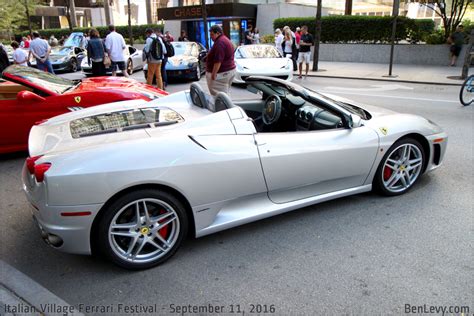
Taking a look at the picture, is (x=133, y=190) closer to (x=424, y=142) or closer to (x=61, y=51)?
(x=424, y=142)

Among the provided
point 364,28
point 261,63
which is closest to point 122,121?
point 261,63

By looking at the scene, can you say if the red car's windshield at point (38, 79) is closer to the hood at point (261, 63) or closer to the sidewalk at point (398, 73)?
the hood at point (261, 63)

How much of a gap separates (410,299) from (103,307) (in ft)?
6.64

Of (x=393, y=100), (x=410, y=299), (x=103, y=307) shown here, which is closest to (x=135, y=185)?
(x=103, y=307)

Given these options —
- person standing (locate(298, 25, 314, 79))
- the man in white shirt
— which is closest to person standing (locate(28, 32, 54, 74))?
the man in white shirt

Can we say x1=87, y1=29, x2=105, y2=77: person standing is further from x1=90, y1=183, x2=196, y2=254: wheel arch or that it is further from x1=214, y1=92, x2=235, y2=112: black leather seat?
x1=90, y1=183, x2=196, y2=254: wheel arch

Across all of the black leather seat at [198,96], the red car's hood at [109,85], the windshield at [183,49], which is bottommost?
the red car's hood at [109,85]

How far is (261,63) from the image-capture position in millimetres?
12117

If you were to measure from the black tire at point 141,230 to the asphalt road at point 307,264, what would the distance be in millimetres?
111

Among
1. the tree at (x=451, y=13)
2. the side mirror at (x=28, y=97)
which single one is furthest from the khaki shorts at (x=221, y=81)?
the tree at (x=451, y=13)

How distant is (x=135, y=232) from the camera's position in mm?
2914

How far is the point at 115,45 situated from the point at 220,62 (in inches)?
238

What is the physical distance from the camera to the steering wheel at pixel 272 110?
4070 millimetres

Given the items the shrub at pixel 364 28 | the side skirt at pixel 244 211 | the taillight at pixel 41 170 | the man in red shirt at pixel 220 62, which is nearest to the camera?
the taillight at pixel 41 170
